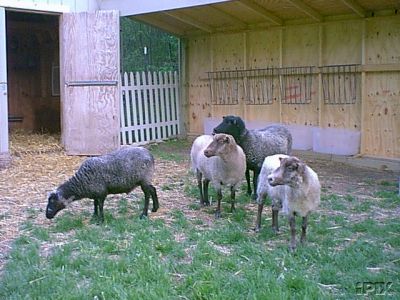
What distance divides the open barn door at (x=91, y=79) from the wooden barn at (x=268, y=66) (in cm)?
2

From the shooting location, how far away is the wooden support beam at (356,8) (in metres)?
8.78

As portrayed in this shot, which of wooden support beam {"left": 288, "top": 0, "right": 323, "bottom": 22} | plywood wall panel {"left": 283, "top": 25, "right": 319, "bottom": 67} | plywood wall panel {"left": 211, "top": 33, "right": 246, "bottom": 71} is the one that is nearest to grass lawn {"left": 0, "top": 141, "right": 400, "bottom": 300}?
wooden support beam {"left": 288, "top": 0, "right": 323, "bottom": 22}

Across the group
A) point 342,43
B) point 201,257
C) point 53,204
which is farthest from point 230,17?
point 201,257

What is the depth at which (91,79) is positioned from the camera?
9867 mm

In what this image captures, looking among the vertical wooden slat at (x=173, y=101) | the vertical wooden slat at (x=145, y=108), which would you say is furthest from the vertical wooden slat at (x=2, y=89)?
the vertical wooden slat at (x=173, y=101)

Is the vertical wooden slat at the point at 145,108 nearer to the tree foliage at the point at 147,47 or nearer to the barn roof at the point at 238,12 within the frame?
the barn roof at the point at 238,12

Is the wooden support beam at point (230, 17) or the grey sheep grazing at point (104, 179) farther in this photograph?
the wooden support beam at point (230, 17)

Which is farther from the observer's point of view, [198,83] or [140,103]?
[198,83]

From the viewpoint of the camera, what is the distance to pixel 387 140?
9.07m

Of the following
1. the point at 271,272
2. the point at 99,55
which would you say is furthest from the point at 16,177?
the point at 271,272

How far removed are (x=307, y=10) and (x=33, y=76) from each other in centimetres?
762

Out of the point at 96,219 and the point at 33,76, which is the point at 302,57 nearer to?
the point at 96,219

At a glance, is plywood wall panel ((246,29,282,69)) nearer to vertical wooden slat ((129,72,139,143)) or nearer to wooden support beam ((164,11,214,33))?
wooden support beam ((164,11,214,33))

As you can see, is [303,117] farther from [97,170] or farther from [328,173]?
[97,170]
